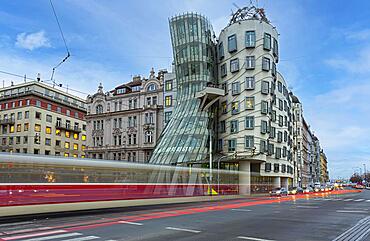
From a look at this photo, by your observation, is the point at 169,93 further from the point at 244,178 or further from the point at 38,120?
the point at 38,120

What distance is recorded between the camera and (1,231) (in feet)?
38.9

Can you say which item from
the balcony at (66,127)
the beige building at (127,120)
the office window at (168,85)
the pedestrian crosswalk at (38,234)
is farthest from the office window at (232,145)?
the balcony at (66,127)

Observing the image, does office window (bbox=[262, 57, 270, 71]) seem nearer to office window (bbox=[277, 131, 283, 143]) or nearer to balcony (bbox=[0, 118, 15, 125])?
office window (bbox=[277, 131, 283, 143])

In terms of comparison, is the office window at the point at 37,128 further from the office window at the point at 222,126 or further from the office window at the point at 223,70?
the office window at the point at 223,70

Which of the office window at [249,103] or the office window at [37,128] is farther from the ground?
the office window at [249,103]

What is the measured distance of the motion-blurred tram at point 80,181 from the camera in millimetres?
16828

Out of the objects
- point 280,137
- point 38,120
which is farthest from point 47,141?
point 280,137

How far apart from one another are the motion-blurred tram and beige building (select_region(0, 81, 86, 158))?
54.8 metres

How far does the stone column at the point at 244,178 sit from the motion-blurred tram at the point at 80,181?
A: 46.2 ft

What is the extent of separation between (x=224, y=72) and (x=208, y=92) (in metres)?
6.59

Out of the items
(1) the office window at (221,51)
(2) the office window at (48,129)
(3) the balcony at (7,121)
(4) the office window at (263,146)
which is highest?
(1) the office window at (221,51)

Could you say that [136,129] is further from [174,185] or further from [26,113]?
[174,185]

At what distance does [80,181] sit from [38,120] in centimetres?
6621

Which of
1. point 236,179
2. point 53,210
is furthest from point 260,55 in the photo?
point 53,210
